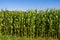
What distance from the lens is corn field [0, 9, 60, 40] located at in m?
15.5

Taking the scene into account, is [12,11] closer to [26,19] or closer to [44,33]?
[26,19]

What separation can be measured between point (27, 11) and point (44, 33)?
7.65 ft

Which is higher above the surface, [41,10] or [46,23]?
[41,10]

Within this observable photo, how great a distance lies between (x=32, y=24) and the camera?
15.6 m

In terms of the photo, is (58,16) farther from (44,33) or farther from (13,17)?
(13,17)

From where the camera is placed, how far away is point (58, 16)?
626 inches

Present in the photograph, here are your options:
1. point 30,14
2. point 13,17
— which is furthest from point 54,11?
point 13,17

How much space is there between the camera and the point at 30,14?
15.9 m

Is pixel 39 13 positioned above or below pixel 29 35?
above

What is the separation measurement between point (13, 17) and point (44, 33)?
289cm

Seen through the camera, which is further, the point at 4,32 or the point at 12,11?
the point at 12,11

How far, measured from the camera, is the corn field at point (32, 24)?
50.8 ft

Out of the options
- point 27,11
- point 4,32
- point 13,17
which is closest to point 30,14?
point 27,11

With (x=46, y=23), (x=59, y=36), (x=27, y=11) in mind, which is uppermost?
(x=27, y=11)
